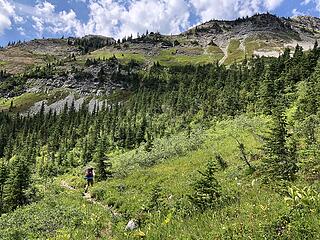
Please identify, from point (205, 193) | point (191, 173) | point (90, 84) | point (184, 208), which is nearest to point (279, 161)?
point (205, 193)

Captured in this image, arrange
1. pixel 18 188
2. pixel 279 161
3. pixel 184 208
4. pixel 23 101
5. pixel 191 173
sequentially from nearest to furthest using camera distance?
pixel 184 208, pixel 279 161, pixel 191 173, pixel 18 188, pixel 23 101

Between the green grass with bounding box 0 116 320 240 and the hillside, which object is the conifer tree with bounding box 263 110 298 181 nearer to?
the hillside

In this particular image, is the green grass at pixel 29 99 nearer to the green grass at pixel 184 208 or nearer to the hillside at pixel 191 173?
the hillside at pixel 191 173

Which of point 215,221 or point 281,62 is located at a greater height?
point 281,62

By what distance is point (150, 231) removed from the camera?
8883mm

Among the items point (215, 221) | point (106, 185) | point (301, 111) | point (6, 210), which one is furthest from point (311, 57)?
point (215, 221)

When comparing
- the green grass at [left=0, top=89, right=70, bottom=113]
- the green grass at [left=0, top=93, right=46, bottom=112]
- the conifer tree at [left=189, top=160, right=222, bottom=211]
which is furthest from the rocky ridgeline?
the conifer tree at [left=189, top=160, right=222, bottom=211]

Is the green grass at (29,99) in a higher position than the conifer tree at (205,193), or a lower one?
Answer: lower

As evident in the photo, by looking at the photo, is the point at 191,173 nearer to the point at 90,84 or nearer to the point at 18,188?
the point at 18,188

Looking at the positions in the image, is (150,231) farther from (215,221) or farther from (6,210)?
(6,210)

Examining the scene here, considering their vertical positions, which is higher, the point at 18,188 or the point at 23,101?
the point at 18,188

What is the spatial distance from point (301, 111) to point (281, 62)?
1455 inches

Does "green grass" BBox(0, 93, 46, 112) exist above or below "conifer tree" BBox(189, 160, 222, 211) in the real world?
below

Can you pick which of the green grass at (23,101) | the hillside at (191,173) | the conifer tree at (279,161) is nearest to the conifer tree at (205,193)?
the hillside at (191,173)
